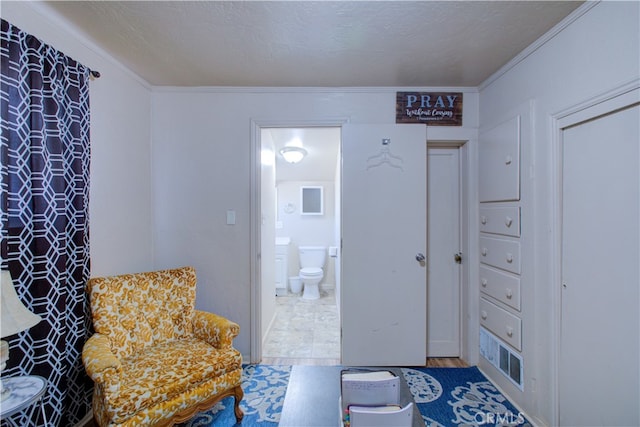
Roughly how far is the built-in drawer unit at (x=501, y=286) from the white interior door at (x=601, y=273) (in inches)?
11.7

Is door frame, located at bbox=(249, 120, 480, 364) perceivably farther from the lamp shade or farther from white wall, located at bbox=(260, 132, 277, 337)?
the lamp shade

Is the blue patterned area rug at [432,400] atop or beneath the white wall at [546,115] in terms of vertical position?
beneath

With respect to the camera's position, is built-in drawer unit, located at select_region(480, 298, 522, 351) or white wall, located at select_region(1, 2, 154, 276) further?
built-in drawer unit, located at select_region(480, 298, 522, 351)

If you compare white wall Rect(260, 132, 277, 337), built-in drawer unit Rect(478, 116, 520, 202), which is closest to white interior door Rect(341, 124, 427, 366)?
built-in drawer unit Rect(478, 116, 520, 202)

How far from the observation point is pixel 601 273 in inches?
49.7

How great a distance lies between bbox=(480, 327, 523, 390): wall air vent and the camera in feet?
5.69

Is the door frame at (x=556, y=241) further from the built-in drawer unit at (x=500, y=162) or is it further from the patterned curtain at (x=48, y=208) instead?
the patterned curtain at (x=48, y=208)

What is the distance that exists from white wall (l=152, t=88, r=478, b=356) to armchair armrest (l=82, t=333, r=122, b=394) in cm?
92

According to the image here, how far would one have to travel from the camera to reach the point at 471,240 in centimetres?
218

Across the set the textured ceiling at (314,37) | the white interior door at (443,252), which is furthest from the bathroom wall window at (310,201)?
the textured ceiling at (314,37)

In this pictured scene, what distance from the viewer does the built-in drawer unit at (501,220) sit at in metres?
1.75

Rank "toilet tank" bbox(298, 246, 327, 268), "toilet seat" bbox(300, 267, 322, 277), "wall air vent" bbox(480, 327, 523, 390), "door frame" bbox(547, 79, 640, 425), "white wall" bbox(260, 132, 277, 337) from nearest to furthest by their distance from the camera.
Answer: "door frame" bbox(547, 79, 640, 425) < "wall air vent" bbox(480, 327, 523, 390) < "white wall" bbox(260, 132, 277, 337) < "toilet seat" bbox(300, 267, 322, 277) < "toilet tank" bbox(298, 246, 327, 268)

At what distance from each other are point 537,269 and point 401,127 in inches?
53.8

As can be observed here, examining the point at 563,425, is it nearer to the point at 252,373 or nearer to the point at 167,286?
the point at 252,373
